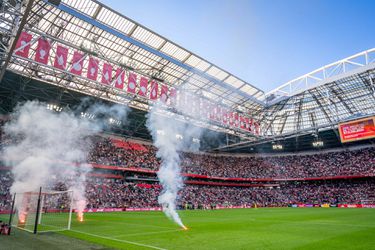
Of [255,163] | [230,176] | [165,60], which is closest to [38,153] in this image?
[165,60]

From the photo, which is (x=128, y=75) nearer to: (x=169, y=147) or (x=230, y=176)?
(x=169, y=147)

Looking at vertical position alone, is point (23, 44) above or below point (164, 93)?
below

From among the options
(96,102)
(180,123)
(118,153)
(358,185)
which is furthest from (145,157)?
(358,185)

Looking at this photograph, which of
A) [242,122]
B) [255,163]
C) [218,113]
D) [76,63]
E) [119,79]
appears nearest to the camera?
[76,63]

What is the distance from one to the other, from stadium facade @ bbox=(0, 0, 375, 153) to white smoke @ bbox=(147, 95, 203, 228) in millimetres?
1881

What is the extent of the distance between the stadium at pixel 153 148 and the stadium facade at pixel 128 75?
0.16 meters

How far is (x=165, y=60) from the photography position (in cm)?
3109

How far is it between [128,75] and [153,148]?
92.4 feet

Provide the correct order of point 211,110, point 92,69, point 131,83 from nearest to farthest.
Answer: point 92,69, point 131,83, point 211,110

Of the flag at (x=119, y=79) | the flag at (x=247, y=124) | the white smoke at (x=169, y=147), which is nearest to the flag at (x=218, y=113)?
the white smoke at (x=169, y=147)

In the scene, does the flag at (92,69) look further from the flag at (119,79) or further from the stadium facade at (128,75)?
the flag at (119,79)

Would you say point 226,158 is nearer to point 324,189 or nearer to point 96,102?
point 324,189

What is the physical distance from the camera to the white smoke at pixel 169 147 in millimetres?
15422

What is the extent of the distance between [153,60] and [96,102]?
36.3 ft
